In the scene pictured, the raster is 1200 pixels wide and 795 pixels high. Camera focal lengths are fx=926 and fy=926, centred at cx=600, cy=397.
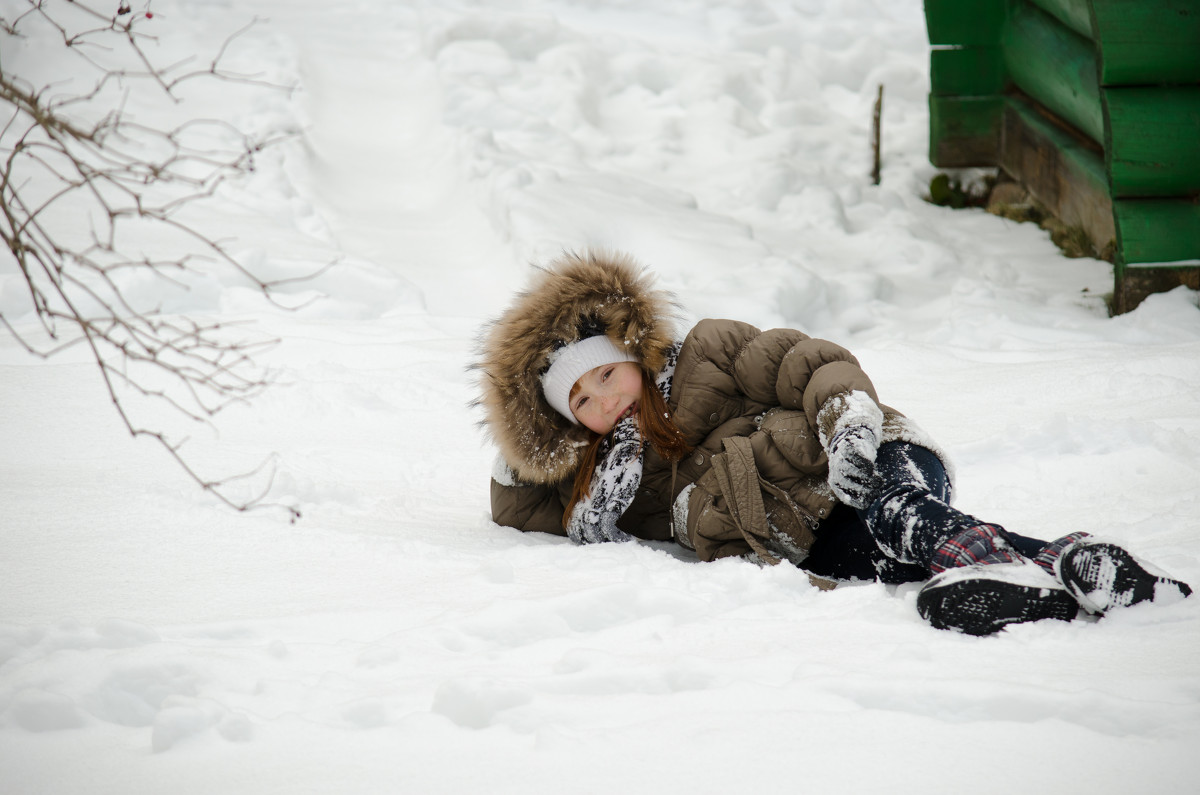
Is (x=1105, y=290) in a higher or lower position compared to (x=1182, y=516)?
higher

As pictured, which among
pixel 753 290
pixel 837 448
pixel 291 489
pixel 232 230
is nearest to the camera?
pixel 837 448

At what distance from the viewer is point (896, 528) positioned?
2.02m

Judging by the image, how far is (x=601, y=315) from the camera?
8.25 ft

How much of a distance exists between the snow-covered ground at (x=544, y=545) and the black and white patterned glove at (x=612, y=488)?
91 mm

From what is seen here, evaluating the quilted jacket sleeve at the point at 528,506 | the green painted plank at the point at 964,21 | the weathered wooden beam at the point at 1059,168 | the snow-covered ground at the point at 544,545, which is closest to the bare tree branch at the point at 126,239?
the snow-covered ground at the point at 544,545

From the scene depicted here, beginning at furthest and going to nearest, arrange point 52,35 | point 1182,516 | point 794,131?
point 52,35 < point 794,131 < point 1182,516

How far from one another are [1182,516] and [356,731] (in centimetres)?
209

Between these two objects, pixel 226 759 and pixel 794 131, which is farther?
pixel 794 131

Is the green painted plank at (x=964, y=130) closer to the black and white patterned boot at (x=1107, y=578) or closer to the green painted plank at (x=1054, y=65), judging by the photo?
the green painted plank at (x=1054, y=65)

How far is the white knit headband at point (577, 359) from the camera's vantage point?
2.50 m

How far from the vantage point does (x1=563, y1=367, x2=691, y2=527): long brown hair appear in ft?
8.25

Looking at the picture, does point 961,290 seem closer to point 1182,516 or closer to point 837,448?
point 1182,516

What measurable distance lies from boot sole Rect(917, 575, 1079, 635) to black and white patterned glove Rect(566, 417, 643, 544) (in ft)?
2.96

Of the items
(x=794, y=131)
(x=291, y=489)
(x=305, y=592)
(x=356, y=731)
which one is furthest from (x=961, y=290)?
(x=356, y=731)
